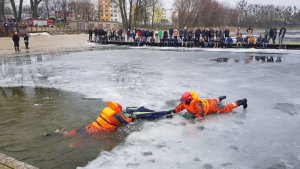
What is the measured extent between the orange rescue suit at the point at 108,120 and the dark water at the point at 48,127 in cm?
20

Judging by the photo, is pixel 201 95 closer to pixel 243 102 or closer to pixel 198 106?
pixel 243 102

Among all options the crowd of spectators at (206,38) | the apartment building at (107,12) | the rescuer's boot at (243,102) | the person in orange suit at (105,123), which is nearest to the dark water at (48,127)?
Result: the person in orange suit at (105,123)

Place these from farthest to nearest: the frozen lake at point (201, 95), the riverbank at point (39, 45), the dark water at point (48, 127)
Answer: the riverbank at point (39, 45)
the dark water at point (48, 127)
the frozen lake at point (201, 95)

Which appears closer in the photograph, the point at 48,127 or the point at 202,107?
the point at 48,127

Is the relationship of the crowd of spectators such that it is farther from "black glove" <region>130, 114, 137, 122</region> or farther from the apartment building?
the apartment building

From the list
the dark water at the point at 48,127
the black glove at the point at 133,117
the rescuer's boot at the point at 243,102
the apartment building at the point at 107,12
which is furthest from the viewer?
the apartment building at the point at 107,12

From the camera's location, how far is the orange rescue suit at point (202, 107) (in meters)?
6.67

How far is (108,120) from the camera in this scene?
5.98m

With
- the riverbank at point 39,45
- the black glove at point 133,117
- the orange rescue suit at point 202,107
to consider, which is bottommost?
the black glove at point 133,117

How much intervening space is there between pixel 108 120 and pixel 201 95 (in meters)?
3.49

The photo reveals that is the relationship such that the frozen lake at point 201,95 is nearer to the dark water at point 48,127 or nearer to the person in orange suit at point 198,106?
the person in orange suit at point 198,106

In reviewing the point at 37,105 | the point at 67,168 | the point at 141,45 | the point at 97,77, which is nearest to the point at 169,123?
the point at 67,168

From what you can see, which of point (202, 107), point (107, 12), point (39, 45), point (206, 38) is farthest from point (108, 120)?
point (107, 12)

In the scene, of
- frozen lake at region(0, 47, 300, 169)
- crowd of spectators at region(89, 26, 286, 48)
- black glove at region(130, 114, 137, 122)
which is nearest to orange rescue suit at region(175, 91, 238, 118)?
frozen lake at region(0, 47, 300, 169)
